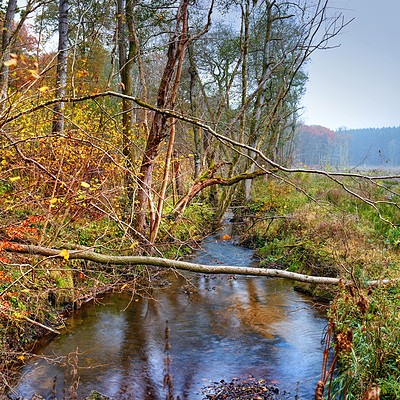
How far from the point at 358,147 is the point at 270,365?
105686 mm

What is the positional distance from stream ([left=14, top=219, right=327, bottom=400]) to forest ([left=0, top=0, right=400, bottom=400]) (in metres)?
0.43

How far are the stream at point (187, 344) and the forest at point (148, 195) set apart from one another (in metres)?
0.43

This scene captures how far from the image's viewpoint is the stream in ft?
15.6

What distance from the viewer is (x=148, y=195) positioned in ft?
12.7

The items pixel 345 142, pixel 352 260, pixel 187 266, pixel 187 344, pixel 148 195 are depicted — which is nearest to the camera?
pixel 187 266

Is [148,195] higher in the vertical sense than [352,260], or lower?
higher

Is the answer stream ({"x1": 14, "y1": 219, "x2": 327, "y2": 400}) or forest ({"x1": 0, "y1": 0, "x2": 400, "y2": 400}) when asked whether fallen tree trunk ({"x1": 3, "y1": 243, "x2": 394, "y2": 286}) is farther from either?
stream ({"x1": 14, "y1": 219, "x2": 327, "y2": 400})

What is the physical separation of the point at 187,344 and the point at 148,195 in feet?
10.6

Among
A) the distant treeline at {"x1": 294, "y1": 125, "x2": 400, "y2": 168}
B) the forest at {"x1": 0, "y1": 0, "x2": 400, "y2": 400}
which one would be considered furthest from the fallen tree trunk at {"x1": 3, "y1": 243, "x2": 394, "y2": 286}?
the distant treeline at {"x1": 294, "y1": 125, "x2": 400, "y2": 168}

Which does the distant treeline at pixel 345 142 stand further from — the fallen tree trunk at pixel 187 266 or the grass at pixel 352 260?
the fallen tree trunk at pixel 187 266

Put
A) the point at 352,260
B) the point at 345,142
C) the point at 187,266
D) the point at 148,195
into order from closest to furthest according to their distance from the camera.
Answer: the point at 187,266
the point at 148,195
the point at 352,260
the point at 345,142

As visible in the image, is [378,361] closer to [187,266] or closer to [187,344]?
[187,266]

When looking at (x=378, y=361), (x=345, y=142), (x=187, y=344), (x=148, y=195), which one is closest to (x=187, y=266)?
(x=148, y=195)

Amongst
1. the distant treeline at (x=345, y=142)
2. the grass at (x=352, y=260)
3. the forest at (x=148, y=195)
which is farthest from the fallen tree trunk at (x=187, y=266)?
the distant treeline at (x=345, y=142)
